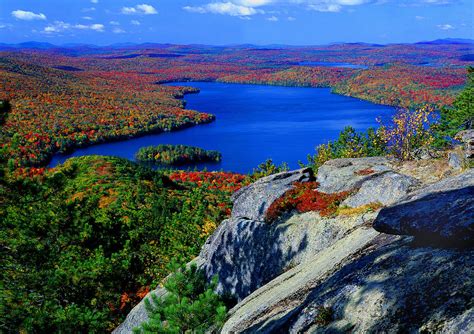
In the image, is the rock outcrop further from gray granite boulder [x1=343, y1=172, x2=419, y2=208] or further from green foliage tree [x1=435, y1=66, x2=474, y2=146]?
green foliage tree [x1=435, y1=66, x2=474, y2=146]

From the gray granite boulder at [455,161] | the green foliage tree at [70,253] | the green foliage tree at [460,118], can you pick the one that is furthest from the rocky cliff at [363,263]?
the green foliage tree at [460,118]

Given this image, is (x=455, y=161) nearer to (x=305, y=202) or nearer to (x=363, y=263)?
(x=305, y=202)

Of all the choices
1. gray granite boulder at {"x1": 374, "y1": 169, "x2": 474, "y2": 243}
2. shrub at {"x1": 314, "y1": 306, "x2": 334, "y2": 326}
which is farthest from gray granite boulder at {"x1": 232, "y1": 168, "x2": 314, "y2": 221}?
shrub at {"x1": 314, "y1": 306, "x2": 334, "y2": 326}

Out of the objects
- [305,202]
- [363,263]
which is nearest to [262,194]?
[305,202]

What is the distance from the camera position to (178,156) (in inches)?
5605

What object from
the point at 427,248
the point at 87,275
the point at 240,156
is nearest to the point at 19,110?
the point at 240,156

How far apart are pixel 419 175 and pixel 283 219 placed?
23.0 ft

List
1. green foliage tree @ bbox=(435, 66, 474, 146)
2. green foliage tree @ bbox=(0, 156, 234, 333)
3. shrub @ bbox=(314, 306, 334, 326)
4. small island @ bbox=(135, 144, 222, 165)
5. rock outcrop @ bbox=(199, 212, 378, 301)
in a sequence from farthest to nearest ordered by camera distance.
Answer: small island @ bbox=(135, 144, 222, 165)
green foliage tree @ bbox=(435, 66, 474, 146)
rock outcrop @ bbox=(199, 212, 378, 301)
green foliage tree @ bbox=(0, 156, 234, 333)
shrub @ bbox=(314, 306, 334, 326)

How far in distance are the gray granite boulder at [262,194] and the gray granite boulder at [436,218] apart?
953 cm

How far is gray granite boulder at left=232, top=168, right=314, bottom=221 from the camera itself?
20031 mm

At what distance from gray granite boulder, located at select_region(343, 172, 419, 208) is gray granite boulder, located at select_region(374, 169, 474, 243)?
6.07 m

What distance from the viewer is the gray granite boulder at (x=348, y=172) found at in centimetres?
1921

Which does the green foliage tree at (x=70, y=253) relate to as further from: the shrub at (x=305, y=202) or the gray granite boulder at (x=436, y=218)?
the gray granite boulder at (x=436, y=218)

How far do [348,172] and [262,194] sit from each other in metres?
4.83
